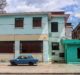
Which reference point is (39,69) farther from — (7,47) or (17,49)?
(7,47)

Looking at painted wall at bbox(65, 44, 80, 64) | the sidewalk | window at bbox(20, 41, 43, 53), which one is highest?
window at bbox(20, 41, 43, 53)

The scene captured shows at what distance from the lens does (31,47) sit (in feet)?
161

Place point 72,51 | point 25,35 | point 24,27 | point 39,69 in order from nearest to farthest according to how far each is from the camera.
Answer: point 39,69 → point 72,51 → point 25,35 → point 24,27

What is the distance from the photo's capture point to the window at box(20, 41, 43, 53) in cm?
4897

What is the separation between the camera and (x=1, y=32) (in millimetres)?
49875

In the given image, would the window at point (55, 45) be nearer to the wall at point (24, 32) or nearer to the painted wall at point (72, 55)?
the painted wall at point (72, 55)

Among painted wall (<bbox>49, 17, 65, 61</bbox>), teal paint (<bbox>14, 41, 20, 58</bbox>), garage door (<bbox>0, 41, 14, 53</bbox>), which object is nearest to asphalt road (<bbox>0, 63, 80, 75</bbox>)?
teal paint (<bbox>14, 41, 20, 58</bbox>)

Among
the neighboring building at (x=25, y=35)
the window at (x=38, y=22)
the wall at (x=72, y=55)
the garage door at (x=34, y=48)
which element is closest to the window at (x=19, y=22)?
the neighboring building at (x=25, y=35)

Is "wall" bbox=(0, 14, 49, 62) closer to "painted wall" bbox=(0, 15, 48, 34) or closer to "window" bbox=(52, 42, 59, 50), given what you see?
"painted wall" bbox=(0, 15, 48, 34)

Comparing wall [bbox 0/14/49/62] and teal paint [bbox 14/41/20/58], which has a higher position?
wall [bbox 0/14/49/62]

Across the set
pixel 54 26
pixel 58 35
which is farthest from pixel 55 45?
pixel 54 26

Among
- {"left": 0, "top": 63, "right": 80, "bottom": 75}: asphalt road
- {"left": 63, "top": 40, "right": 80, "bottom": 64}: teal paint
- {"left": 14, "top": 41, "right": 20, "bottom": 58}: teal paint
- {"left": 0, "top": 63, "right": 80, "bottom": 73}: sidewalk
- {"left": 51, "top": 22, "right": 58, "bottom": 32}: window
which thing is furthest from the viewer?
{"left": 51, "top": 22, "right": 58, "bottom": 32}: window

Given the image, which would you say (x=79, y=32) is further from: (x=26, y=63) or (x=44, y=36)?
(x=26, y=63)

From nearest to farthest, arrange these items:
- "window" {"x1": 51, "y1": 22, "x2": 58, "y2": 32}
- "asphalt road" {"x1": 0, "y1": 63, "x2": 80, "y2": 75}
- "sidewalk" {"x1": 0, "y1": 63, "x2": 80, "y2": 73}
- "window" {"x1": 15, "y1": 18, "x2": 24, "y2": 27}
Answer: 1. "asphalt road" {"x1": 0, "y1": 63, "x2": 80, "y2": 75}
2. "sidewalk" {"x1": 0, "y1": 63, "x2": 80, "y2": 73}
3. "window" {"x1": 15, "y1": 18, "x2": 24, "y2": 27}
4. "window" {"x1": 51, "y1": 22, "x2": 58, "y2": 32}
